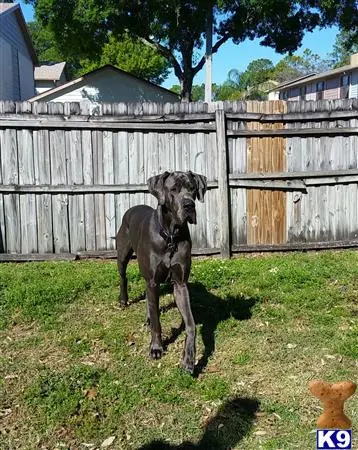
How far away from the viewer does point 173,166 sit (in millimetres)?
7621

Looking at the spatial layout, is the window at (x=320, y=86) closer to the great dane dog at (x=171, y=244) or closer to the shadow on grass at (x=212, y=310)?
the shadow on grass at (x=212, y=310)

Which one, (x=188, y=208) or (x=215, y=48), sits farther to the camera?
(x=215, y=48)

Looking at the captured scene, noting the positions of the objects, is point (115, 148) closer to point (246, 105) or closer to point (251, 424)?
point (246, 105)

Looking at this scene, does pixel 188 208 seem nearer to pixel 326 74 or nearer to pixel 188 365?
pixel 188 365

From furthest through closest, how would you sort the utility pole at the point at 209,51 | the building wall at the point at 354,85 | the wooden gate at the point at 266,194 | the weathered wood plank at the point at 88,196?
the building wall at the point at 354,85 < the utility pole at the point at 209,51 < the wooden gate at the point at 266,194 < the weathered wood plank at the point at 88,196

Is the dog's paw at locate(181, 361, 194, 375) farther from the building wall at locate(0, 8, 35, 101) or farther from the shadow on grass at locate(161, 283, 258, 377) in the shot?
the building wall at locate(0, 8, 35, 101)

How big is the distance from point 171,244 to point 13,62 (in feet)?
71.1

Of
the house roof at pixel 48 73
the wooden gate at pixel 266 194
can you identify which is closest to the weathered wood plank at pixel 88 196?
the wooden gate at pixel 266 194

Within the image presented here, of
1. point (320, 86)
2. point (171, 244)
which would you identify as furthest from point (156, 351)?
point (320, 86)

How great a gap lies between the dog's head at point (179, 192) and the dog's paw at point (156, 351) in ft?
3.70

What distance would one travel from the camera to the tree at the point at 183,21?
898 inches

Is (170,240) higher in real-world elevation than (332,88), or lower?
lower

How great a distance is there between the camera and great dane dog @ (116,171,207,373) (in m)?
4.20

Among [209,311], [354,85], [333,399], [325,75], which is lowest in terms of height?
[209,311]
